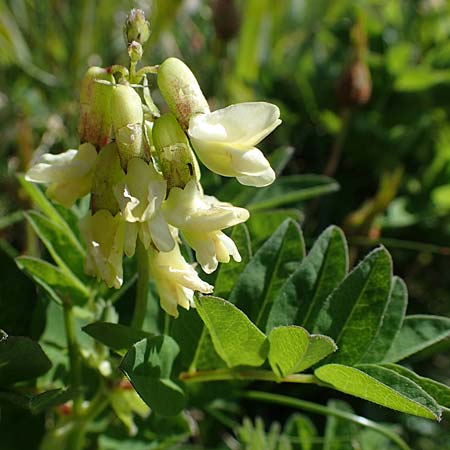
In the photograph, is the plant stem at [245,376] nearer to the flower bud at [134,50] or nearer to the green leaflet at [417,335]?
the green leaflet at [417,335]

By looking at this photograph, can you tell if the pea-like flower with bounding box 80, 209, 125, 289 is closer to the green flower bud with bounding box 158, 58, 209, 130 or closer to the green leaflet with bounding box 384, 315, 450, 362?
the green flower bud with bounding box 158, 58, 209, 130

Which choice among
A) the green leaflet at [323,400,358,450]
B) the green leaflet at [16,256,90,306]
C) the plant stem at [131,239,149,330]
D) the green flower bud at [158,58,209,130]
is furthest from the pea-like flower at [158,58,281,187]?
the green leaflet at [323,400,358,450]

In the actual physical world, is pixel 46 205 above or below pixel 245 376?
above

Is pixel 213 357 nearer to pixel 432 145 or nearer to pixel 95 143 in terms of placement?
pixel 95 143

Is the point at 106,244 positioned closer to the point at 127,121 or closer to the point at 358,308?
the point at 127,121

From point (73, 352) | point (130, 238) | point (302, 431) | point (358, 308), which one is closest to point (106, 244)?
point (130, 238)

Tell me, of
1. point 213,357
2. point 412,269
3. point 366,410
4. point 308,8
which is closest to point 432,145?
point 412,269

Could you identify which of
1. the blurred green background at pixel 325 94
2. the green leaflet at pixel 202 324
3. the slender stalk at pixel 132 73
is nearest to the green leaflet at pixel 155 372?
the green leaflet at pixel 202 324

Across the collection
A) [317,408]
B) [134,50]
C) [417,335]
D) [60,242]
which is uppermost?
[134,50]
